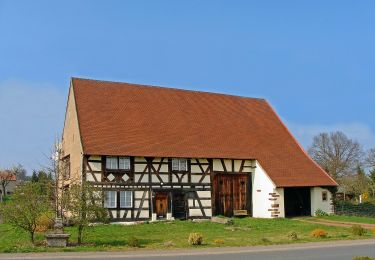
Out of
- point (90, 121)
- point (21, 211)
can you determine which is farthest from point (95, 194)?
point (90, 121)

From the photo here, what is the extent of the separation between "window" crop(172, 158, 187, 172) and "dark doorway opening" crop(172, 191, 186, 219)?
172 centimetres

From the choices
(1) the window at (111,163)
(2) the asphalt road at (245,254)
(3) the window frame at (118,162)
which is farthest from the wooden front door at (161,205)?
(2) the asphalt road at (245,254)

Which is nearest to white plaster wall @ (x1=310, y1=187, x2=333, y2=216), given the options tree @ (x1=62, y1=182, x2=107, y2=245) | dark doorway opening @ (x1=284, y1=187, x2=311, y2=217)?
dark doorway opening @ (x1=284, y1=187, x2=311, y2=217)

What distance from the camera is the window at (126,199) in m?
31.1

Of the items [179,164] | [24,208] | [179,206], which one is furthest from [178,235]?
[179,164]

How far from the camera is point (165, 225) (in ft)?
95.6

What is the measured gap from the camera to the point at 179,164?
33.5 metres

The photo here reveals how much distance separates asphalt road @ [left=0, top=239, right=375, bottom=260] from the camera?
642 inches

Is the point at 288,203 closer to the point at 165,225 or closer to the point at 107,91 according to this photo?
the point at 165,225

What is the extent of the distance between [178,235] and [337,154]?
160 ft

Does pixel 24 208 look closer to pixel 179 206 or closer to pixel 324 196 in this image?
pixel 179 206

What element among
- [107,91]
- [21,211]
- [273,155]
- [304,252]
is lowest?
[304,252]

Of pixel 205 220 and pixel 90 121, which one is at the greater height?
pixel 90 121

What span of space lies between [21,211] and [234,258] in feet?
30.7
